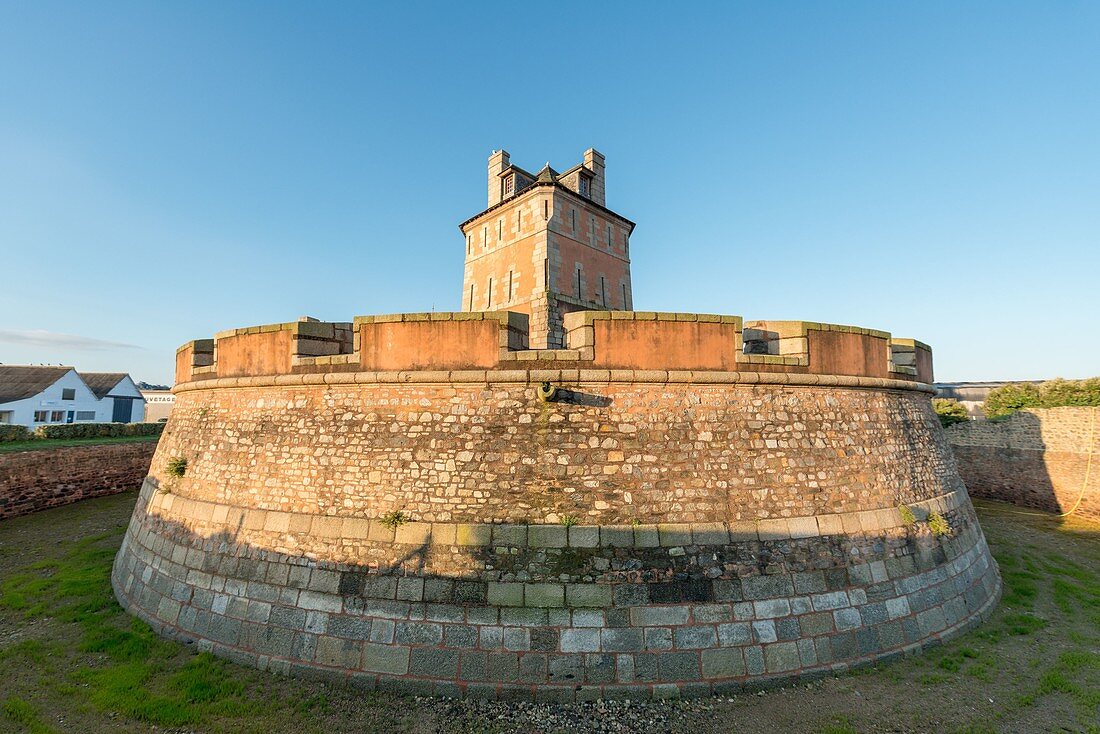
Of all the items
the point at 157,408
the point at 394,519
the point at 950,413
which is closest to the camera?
the point at 394,519

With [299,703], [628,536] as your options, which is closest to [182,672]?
[299,703]

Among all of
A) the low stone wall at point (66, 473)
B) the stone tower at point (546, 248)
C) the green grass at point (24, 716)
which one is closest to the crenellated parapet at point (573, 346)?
the green grass at point (24, 716)

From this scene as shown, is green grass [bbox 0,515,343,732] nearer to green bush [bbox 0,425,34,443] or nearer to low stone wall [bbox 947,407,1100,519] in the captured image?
green bush [bbox 0,425,34,443]

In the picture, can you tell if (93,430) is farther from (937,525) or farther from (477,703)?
(937,525)

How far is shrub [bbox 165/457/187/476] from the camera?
848cm

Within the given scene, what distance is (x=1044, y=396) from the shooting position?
1770 cm

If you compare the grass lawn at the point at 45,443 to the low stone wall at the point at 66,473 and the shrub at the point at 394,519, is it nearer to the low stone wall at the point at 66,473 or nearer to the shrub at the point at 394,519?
the low stone wall at the point at 66,473

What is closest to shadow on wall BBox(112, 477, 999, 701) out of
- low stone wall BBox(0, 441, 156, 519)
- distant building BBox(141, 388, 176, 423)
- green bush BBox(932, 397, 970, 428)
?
low stone wall BBox(0, 441, 156, 519)

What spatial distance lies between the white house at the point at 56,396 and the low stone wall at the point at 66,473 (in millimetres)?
21571

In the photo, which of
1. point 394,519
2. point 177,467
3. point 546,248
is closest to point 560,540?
point 394,519

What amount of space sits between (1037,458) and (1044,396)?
3276 millimetres

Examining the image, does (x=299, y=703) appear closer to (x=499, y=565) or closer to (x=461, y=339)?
(x=499, y=565)

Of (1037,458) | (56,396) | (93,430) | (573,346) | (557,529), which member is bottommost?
(1037,458)

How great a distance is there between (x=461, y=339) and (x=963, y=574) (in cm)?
1005
